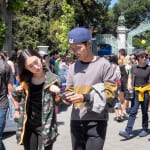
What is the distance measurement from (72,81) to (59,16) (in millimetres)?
38681

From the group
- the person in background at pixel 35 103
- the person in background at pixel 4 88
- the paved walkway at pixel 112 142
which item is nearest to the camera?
the person in background at pixel 35 103

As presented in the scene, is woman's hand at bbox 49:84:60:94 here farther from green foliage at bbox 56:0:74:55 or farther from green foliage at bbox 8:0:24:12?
green foliage at bbox 56:0:74:55

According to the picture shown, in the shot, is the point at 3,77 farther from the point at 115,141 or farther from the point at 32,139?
the point at 115,141

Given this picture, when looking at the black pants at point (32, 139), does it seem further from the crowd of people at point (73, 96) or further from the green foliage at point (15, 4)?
the green foliage at point (15, 4)

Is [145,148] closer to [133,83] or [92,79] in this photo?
[133,83]

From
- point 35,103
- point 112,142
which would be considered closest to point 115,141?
point 112,142

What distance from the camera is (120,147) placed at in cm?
802

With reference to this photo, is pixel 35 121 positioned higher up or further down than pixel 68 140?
higher up

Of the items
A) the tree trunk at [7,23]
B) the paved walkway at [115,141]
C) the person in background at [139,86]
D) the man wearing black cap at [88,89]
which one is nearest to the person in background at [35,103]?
the man wearing black cap at [88,89]

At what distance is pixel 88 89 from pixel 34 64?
64 cm

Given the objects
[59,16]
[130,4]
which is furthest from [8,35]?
[130,4]

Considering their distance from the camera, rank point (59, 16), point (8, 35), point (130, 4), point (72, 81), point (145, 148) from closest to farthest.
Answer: point (72, 81) < point (145, 148) < point (8, 35) < point (59, 16) < point (130, 4)

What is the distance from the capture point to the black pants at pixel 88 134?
425cm

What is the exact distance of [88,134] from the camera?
430cm
